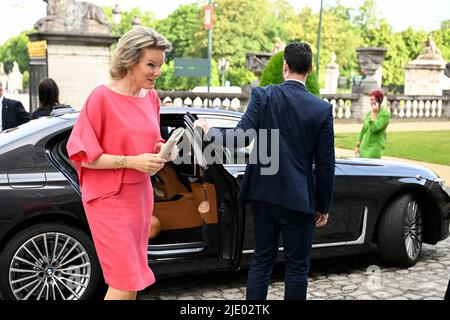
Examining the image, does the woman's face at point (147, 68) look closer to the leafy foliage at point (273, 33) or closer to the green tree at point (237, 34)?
the leafy foliage at point (273, 33)

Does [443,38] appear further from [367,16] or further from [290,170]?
[290,170]

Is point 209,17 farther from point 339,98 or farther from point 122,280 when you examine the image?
point 122,280

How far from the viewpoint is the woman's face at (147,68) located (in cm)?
329

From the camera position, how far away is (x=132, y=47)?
326 centimetres

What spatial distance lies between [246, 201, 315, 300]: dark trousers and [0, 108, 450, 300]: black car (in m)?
0.61

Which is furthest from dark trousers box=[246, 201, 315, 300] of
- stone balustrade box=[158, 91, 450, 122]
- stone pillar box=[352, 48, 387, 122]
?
stone pillar box=[352, 48, 387, 122]

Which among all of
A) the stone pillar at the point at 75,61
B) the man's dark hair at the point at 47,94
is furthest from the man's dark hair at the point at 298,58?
the stone pillar at the point at 75,61

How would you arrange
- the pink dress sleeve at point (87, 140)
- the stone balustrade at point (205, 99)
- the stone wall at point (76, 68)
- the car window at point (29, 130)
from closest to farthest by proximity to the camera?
the pink dress sleeve at point (87, 140) < the car window at point (29, 130) < the stone wall at point (76, 68) < the stone balustrade at point (205, 99)

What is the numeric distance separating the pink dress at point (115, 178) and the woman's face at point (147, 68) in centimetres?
9

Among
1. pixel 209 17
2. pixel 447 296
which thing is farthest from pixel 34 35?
pixel 209 17

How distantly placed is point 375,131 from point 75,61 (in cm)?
1079

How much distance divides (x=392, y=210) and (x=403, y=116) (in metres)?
26.4

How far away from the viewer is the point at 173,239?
5.35m

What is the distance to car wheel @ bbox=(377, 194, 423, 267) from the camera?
6082mm
